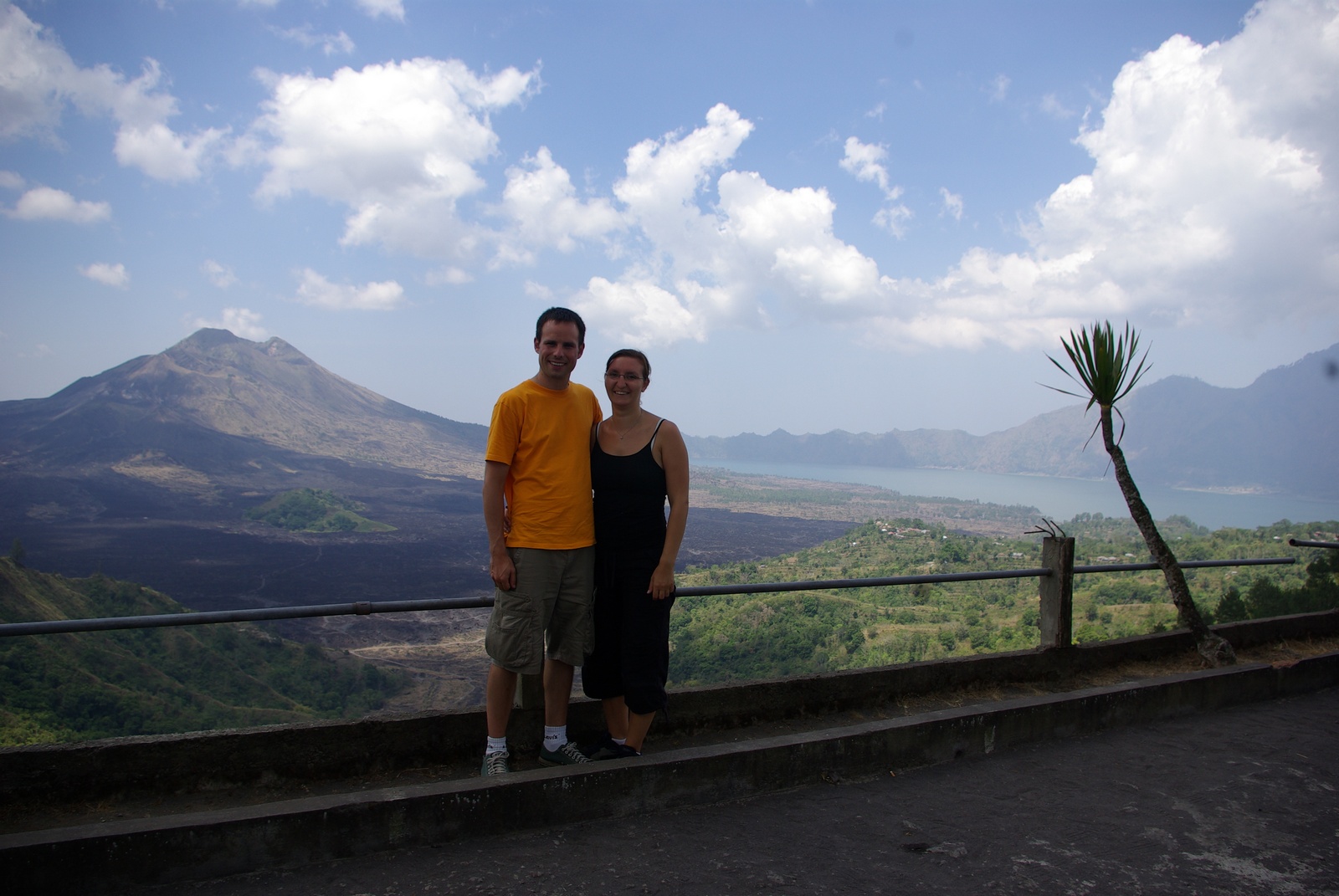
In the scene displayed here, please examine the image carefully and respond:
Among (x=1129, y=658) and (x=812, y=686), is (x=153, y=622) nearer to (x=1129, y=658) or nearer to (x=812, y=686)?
(x=812, y=686)

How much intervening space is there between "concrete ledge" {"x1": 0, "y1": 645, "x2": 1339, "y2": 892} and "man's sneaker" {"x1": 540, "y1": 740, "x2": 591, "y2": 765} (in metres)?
0.17

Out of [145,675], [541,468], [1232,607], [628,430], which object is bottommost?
[145,675]

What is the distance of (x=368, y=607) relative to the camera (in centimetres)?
325

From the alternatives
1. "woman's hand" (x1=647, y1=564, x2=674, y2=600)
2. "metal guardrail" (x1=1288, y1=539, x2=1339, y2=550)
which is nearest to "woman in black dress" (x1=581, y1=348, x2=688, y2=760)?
"woman's hand" (x1=647, y1=564, x2=674, y2=600)

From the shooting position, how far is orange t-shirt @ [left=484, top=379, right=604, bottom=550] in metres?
3.08

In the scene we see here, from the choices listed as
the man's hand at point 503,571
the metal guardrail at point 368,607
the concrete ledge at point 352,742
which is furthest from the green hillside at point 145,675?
the man's hand at point 503,571

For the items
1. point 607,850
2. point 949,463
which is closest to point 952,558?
point 607,850

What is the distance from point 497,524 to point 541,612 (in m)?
0.39

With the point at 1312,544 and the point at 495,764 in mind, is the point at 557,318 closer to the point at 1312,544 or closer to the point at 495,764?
the point at 495,764

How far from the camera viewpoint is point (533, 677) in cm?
352

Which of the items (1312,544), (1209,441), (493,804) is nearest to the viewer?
(493,804)

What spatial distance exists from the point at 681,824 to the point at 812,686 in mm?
1392

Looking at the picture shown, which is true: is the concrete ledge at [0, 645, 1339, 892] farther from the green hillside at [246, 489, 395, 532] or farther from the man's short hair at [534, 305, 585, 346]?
the green hillside at [246, 489, 395, 532]

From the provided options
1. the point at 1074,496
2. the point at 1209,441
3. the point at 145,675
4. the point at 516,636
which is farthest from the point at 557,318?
the point at 1209,441
